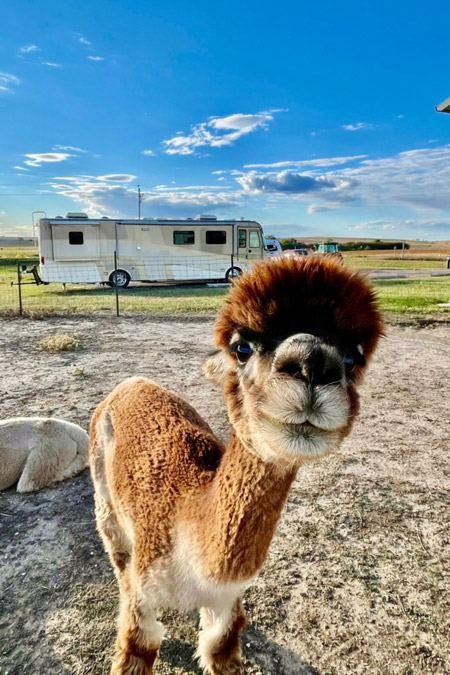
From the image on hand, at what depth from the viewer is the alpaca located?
1257 mm

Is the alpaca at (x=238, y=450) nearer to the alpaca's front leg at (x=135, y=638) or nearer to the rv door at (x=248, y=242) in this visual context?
the alpaca's front leg at (x=135, y=638)

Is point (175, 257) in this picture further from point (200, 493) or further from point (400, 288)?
point (200, 493)

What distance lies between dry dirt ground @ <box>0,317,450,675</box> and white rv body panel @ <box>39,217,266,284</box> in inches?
572

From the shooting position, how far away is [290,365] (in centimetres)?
125

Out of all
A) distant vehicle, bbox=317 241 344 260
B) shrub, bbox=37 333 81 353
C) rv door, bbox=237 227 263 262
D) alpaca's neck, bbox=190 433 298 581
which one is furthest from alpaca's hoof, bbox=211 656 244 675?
rv door, bbox=237 227 263 262

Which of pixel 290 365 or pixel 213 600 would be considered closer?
pixel 290 365

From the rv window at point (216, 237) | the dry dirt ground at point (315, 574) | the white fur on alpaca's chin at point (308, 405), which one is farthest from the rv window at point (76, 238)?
the white fur on alpaca's chin at point (308, 405)

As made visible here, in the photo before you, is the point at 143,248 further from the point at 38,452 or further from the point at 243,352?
the point at 243,352

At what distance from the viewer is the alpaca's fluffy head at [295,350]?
1226 mm

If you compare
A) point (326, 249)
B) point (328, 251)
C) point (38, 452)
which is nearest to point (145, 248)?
point (326, 249)

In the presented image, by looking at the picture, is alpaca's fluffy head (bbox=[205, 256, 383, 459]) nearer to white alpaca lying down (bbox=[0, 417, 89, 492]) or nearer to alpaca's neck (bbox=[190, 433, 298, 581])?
alpaca's neck (bbox=[190, 433, 298, 581])

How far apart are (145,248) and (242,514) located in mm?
19005

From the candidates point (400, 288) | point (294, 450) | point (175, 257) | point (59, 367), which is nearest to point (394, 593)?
point (294, 450)

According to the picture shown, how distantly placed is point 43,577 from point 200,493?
1.65 meters
